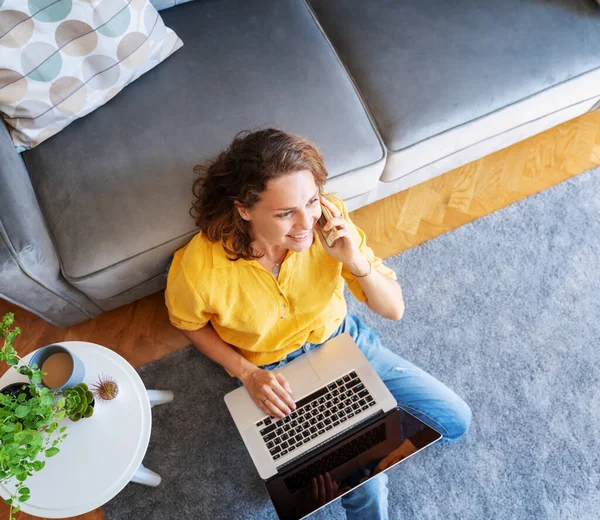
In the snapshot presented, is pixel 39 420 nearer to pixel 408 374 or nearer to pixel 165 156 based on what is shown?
pixel 165 156

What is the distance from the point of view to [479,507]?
4.77 ft

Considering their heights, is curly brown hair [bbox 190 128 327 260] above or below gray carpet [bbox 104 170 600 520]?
above

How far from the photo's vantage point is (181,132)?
1.30 m

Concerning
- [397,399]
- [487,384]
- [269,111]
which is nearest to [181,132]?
[269,111]

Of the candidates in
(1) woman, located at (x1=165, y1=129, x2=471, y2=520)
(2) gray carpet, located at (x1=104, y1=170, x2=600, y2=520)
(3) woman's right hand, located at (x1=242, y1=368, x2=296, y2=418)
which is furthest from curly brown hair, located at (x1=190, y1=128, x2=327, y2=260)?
(2) gray carpet, located at (x1=104, y1=170, x2=600, y2=520)

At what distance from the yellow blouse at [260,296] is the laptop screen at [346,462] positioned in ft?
0.90

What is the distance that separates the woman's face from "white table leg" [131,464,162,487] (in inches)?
31.0

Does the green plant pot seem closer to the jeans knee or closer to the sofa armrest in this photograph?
the sofa armrest

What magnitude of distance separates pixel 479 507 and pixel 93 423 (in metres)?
1.18

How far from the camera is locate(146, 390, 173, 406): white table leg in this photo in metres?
1.42

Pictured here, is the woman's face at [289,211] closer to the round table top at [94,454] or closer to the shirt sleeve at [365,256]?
the shirt sleeve at [365,256]

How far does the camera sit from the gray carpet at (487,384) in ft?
4.77

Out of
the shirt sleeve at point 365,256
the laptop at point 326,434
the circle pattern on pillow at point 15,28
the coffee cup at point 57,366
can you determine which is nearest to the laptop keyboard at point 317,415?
the laptop at point 326,434

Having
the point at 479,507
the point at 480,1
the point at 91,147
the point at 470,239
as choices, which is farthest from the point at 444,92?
the point at 479,507
